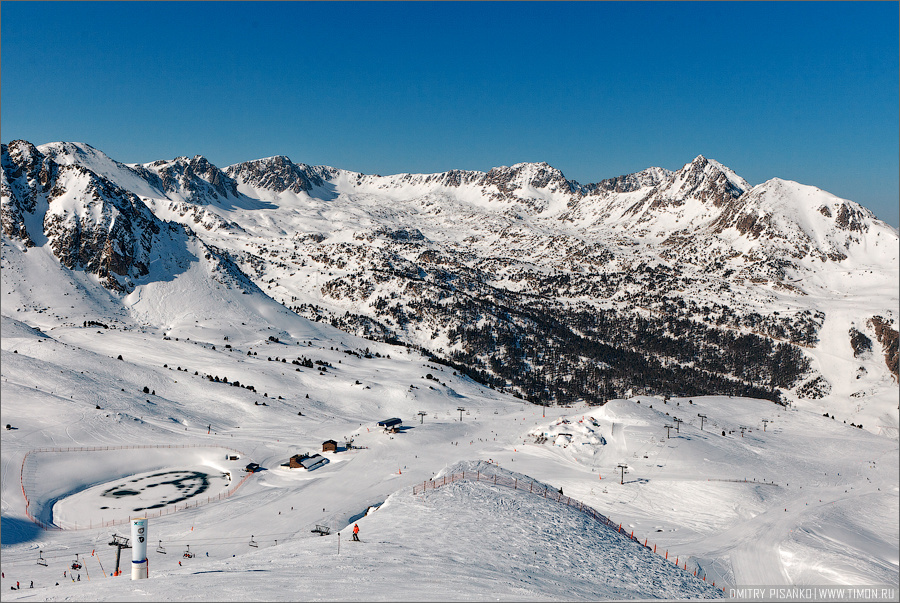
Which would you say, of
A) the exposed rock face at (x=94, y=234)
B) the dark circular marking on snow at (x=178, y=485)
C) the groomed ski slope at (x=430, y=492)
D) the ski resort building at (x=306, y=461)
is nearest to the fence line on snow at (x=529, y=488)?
the groomed ski slope at (x=430, y=492)

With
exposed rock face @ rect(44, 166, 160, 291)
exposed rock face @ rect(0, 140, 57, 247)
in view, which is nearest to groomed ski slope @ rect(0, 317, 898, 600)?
A: exposed rock face @ rect(44, 166, 160, 291)

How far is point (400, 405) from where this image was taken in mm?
108000

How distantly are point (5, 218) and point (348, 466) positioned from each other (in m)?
174

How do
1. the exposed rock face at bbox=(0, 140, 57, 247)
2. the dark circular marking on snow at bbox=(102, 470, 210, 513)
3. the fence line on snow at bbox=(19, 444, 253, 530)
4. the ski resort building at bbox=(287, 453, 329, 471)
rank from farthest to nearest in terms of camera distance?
the exposed rock face at bbox=(0, 140, 57, 247) → the ski resort building at bbox=(287, 453, 329, 471) → the dark circular marking on snow at bbox=(102, 470, 210, 513) → the fence line on snow at bbox=(19, 444, 253, 530)

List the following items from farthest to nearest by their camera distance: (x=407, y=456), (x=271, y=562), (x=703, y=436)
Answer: (x=703, y=436)
(x=407, y=456)
(x=271, y=562)

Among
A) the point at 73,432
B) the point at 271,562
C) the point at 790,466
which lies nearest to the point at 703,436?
the point at 790,466

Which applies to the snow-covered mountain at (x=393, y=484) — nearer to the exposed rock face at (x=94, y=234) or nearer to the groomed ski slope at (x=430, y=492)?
the groomed ski slope at (x=430, y=492)

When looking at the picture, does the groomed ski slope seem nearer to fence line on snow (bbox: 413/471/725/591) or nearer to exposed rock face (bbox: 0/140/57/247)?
fence line on snow (bbox: 413/471/725/591)

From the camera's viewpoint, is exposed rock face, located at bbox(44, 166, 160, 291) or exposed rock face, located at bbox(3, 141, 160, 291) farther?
exposed rock face, located at bbox(44, 166, 160, 291)

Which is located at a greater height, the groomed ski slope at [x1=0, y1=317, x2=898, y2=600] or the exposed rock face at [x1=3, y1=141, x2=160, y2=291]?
the exposed rock face at [x1=3, y1=141, x2=160, y2=291]

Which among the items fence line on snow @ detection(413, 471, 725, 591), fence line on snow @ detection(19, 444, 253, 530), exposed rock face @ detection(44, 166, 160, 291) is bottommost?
fence line on snow @ detection(19, 444, 253, 530)

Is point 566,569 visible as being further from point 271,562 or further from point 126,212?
point 126,212

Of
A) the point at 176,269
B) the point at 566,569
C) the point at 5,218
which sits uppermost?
the point at 5,218

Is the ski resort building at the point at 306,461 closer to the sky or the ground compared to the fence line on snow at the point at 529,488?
closer to the ground
